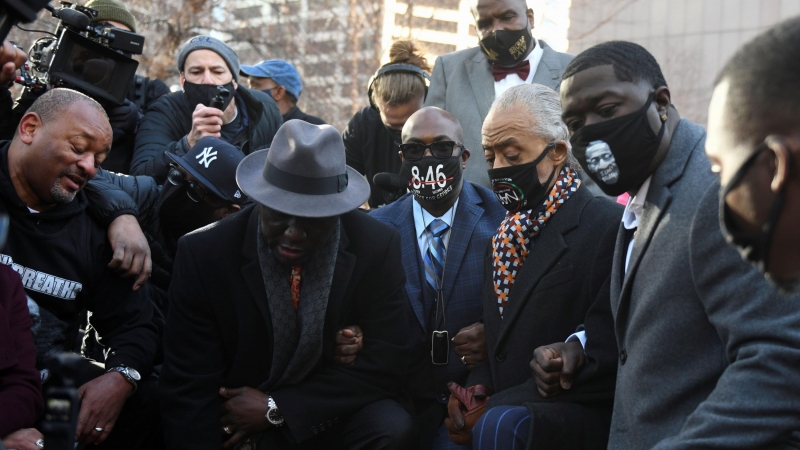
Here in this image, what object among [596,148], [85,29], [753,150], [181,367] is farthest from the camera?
[85,29]

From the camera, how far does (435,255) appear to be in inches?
201

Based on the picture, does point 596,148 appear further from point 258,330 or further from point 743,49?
point 258,330

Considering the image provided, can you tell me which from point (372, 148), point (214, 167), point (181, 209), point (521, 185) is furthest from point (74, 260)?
point (372, 148)

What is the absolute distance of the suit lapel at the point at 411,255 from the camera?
495cm

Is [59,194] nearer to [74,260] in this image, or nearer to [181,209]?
[74,260]

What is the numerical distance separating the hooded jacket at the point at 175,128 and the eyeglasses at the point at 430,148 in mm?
1340


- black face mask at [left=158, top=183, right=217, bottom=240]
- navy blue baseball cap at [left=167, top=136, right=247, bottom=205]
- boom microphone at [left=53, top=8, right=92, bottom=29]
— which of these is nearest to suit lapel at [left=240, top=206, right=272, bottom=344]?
navy blue baseball cap at [left=167, top=136, right=247, bottom=205]

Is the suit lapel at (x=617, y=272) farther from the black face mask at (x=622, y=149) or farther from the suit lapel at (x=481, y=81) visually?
the suit lapel at (x=481, y=81)

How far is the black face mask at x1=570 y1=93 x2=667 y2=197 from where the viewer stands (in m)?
3.28

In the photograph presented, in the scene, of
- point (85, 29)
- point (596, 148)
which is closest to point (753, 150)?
point (596, 148)

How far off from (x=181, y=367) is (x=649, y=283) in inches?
90.9

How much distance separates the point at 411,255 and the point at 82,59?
2303mm

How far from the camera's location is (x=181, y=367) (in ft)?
14.3

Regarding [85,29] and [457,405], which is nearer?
[457,405]
